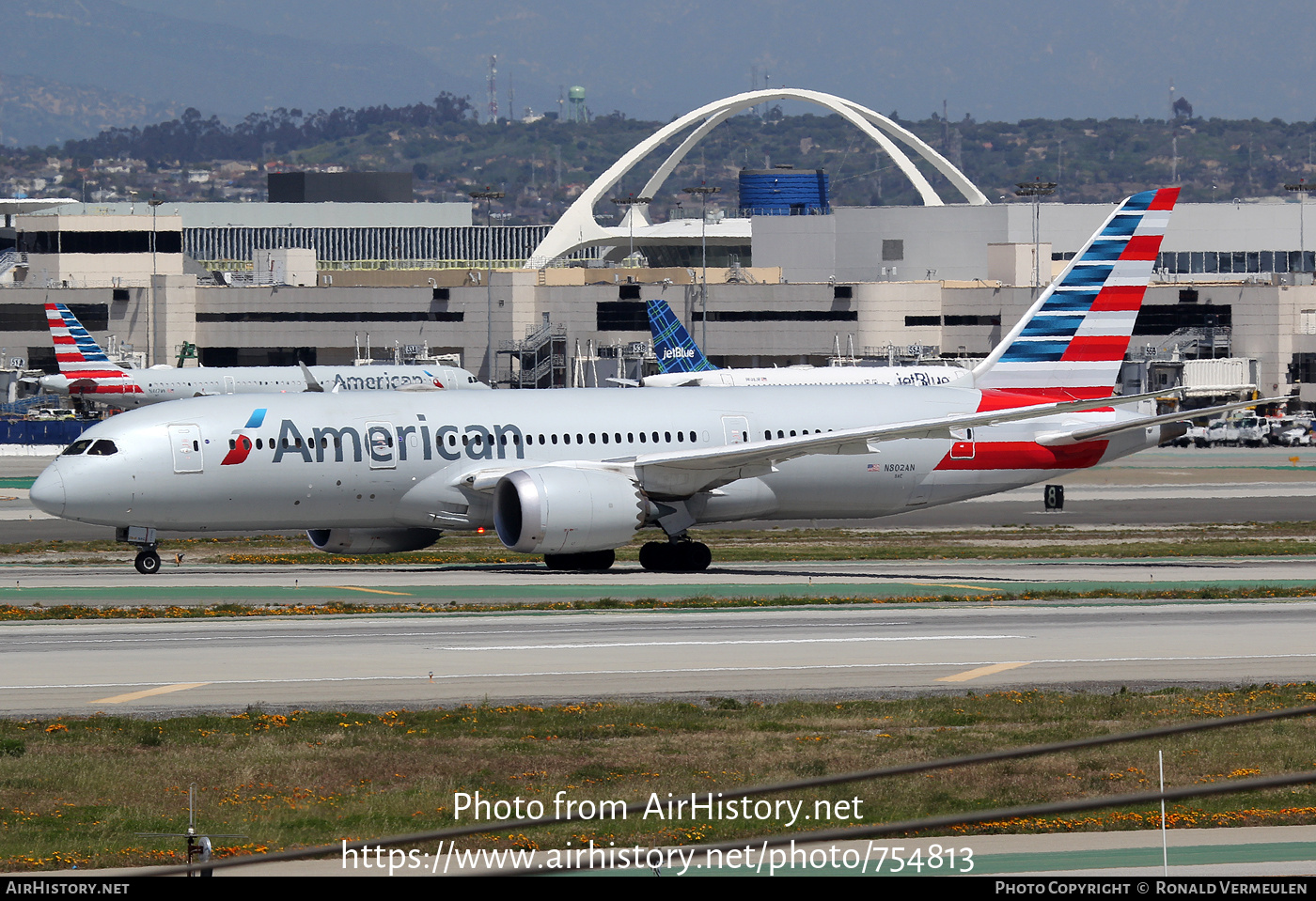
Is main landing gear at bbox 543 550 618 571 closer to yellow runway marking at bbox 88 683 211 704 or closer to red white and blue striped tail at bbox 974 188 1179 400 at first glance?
Answer: red white and blue striped tail at bbox 974 188 1179 400

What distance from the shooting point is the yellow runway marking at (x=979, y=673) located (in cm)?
2572

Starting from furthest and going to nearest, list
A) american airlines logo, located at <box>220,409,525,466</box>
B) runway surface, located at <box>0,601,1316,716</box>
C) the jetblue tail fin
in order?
the jetblue tail fin < american airlines logo, located at <box>220,409,525,466</box> < runway surface, located at <box>0,601,1316,716</box>

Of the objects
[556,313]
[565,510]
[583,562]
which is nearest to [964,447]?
[583,562]

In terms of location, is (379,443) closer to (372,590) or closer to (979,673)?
(372,590)

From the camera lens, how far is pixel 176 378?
364 feet

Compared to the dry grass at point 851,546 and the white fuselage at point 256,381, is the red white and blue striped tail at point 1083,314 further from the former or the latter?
the white fuselage at point 256,381

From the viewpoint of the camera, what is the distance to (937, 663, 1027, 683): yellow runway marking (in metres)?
25.7

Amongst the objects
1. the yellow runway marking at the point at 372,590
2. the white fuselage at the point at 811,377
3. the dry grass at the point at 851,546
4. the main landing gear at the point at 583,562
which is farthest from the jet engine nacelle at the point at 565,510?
the white fuselage at the point at 811,377

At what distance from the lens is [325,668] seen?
2656 centimetres

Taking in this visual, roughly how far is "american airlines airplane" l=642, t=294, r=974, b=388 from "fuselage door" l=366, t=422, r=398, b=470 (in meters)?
49.7

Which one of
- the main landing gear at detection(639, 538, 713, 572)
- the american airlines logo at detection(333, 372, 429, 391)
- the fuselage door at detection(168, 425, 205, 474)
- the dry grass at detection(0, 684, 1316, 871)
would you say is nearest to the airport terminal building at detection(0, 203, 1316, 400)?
the american airlines logo at detection(333, 372, 429, 391)

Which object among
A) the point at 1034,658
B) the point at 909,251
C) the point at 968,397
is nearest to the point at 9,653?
the point at 1034,658

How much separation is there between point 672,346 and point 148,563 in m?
67.2
